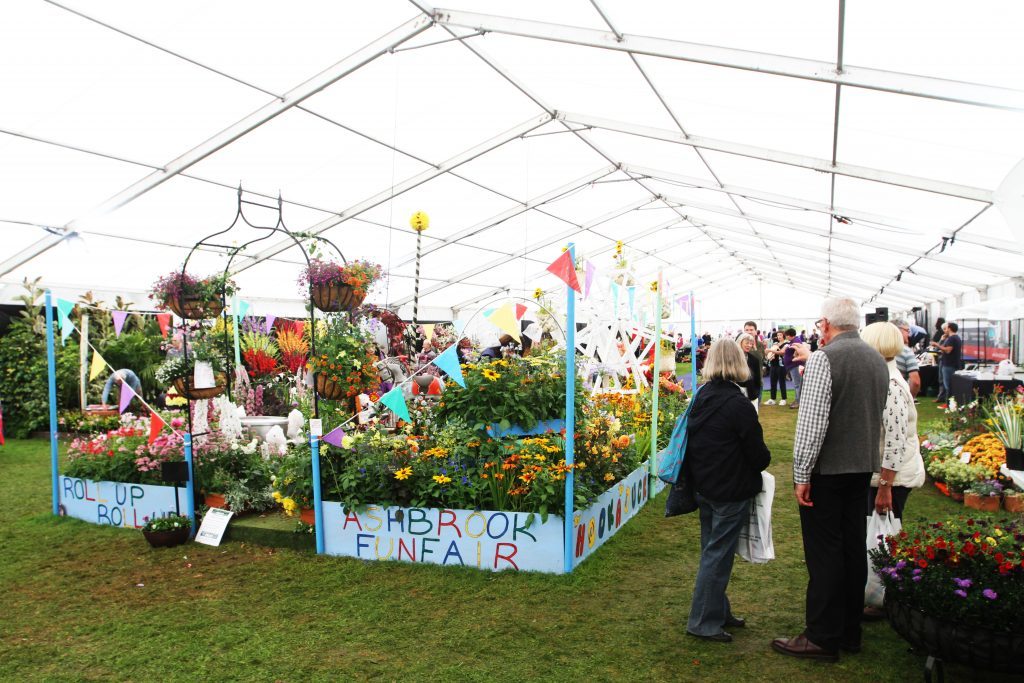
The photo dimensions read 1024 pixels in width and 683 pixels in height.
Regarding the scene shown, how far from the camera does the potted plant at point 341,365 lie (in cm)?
491

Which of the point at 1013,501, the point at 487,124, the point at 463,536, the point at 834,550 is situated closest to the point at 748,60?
the point at 1013,501

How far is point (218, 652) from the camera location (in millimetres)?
3482

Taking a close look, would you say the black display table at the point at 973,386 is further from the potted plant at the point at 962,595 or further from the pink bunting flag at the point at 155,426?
the pink bunting flag at the point at 155,426

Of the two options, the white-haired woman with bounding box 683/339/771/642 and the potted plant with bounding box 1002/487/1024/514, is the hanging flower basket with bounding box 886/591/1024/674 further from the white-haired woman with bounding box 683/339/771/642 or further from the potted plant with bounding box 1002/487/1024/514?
the potted plant with bounding box 1002/487/1024/514

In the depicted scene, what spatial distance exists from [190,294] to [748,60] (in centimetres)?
578

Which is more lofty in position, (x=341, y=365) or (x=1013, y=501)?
(x=341, y=365)

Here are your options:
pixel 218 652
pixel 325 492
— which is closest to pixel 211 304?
pixel 325 492

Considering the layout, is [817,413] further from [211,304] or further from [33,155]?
[33,155]

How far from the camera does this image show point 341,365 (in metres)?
4.91

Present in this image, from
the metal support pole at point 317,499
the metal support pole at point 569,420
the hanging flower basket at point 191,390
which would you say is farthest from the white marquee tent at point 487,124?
the metal support pole at point 569,420

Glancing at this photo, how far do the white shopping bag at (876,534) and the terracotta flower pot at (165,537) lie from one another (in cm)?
492

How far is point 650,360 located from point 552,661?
6563 millimetres

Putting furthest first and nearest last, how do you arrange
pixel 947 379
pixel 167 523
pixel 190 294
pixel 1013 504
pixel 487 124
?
pixel 947 379 < pixel 487 124 < pixel 190 294 < pixel 1013 504 < pixel 167 523

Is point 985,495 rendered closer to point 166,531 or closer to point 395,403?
point 395,403
